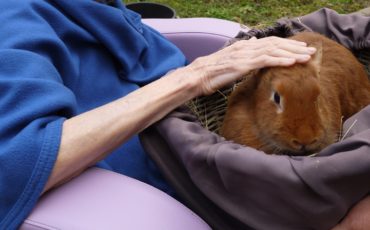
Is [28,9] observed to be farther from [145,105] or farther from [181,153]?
[181,153]

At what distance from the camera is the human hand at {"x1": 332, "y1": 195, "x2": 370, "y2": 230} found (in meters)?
1.24

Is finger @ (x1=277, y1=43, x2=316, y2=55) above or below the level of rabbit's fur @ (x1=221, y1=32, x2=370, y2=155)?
above

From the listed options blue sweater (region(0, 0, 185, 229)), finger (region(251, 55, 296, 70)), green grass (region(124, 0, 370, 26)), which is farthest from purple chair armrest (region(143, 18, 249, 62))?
A: green grass (region(124, 0, 370, 26))

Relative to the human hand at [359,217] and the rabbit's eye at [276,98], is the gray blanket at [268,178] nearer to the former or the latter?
the human hand at [359,217]

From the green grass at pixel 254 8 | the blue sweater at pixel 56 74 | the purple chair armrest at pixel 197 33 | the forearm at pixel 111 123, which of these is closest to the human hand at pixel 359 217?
the forearm at pixel 111 123

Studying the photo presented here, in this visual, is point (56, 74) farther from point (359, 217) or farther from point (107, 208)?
point (359, 217)

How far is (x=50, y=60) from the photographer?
166 centimetres

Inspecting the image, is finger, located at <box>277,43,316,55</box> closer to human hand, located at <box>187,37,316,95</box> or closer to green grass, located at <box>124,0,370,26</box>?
human hand, located at <box>187,37,316,95</box>

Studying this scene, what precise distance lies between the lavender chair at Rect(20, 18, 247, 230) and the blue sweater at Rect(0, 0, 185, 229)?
6 centimetres

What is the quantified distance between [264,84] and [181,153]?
1.21ft

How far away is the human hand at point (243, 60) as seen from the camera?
1.55 meters

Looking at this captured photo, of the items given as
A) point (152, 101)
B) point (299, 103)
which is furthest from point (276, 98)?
point (152, 101)

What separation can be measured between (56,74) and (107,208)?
46 cm

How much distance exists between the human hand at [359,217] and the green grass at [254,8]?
9.63ft
